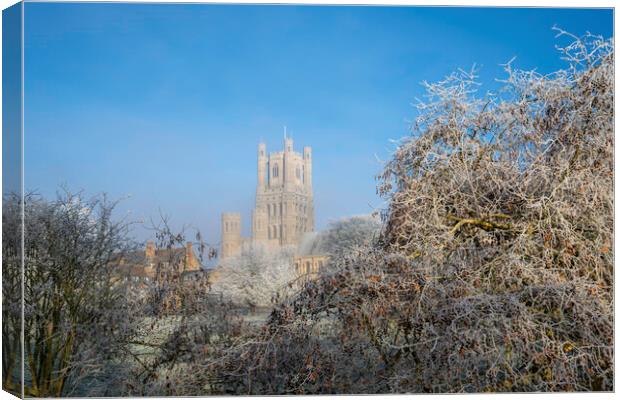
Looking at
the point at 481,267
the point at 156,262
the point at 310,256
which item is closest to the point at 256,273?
the point at 310,256

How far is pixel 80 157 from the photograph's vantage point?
6051mm

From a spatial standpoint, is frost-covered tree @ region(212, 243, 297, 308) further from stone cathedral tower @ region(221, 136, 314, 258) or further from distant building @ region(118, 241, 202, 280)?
distant building @ region(118, 241, 202, 280)

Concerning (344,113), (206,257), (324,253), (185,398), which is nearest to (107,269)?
(206,257)

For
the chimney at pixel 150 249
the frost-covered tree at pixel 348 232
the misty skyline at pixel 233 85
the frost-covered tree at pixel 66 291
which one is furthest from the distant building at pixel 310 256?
the frost-covered tree at pixel 66 291

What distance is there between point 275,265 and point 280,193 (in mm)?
570

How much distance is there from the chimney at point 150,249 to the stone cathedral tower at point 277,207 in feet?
1.71

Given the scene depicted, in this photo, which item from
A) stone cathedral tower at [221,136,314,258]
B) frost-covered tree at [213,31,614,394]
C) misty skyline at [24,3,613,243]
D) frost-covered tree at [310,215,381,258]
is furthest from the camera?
frost-covered tree at [310,215,381,258]

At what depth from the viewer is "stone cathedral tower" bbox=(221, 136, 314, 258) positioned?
641 cm

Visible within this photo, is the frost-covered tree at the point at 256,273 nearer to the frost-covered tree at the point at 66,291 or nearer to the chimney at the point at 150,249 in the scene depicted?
the chimney at the point at 150,249

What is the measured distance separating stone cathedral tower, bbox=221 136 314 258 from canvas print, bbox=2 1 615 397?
0.05 feet

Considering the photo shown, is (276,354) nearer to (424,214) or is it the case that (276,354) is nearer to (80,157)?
(424,214)

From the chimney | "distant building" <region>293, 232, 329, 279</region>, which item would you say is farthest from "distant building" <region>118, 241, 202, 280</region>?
"distant building" <region>293, 232, 329, 279</region>

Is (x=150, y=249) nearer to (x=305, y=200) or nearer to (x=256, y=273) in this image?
(x=256, y=273)

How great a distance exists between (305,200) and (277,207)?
0.23 metres
